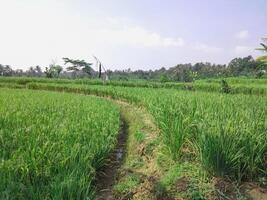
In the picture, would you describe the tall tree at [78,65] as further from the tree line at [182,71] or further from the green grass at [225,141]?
the green grass at [225,141]

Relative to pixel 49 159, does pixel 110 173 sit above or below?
below

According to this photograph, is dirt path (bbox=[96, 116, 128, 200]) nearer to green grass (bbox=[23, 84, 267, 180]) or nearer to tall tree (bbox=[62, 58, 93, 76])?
green grass (bbox=[23, 84, 267, 180])

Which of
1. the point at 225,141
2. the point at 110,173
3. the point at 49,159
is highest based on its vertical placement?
the point at 225,141

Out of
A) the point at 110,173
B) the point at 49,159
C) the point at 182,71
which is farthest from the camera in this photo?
the point at 182,71

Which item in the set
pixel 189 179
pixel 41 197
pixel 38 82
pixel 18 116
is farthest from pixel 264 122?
pixel 38 82

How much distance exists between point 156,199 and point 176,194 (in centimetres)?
28

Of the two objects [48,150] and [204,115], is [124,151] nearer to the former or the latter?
[204,115]

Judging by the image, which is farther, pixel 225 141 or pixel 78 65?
pixel 78 65

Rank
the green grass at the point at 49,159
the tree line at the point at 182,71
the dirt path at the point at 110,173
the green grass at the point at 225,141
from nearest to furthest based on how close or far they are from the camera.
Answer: the green grass at the point at 49,159, the green grass at the point at 225,141, the dirt path at the point at 110,173, the tree line at the point at 182,71

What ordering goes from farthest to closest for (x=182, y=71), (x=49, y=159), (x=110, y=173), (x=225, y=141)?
1. (x=182, y=71)
2. (x=110, y=173)
3. (x=225, y=141)
4. (x=49, y=159)

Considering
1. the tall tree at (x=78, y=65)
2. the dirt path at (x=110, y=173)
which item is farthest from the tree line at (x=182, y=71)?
the dirt path at (x=110, y=173)

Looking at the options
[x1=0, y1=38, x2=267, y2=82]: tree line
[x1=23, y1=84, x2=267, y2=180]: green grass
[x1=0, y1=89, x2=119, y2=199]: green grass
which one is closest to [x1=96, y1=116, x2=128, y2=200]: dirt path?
[x1=0, y1=89, x2=119, y2=199]: green grass

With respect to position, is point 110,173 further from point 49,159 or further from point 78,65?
point 78,65

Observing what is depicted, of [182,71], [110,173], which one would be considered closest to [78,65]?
[182,71]
